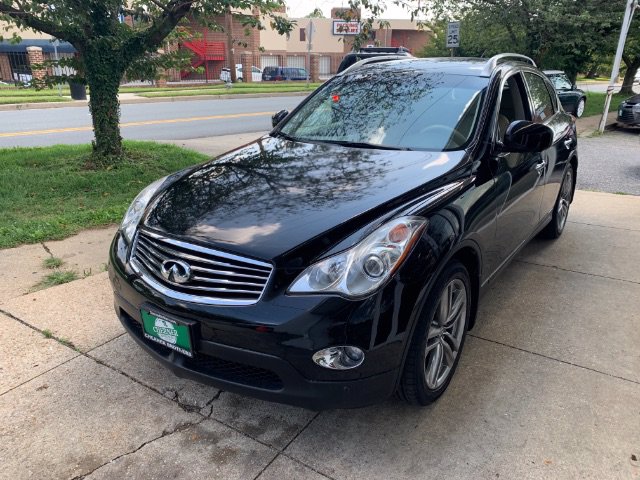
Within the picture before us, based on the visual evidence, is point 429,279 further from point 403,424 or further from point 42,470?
point 42,470

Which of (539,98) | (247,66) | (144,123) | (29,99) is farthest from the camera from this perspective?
(247,66)

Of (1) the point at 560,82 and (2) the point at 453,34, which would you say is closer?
(2) the point at 453,34

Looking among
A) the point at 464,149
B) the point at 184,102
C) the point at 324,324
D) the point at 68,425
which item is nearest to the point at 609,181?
the point at 464,149

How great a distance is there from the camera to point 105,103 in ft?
24.7

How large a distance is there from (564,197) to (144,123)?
12730mm

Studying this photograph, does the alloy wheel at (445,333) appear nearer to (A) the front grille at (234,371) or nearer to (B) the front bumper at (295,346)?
(B) the front bumper at (295,346)

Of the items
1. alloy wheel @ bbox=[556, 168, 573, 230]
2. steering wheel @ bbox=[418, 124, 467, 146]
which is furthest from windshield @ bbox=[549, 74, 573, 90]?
steering wheel @ bbox=[418, 124, 467, 146]

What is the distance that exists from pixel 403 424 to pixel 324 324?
853mm

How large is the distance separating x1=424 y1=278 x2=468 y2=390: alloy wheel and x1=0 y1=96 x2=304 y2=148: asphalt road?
1069 centimetres

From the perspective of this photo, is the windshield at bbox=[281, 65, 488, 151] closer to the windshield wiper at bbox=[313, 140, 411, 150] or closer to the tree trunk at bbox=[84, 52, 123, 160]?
the windshield wiper at bbox=[313, 140, 411, 150]

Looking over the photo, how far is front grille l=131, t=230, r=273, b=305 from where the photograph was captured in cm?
225

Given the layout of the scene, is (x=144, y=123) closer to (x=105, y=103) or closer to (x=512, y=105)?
(x=105, y=103)

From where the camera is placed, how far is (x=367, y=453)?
2.44m

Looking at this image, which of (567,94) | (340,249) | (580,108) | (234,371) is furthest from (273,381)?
(580,108)
